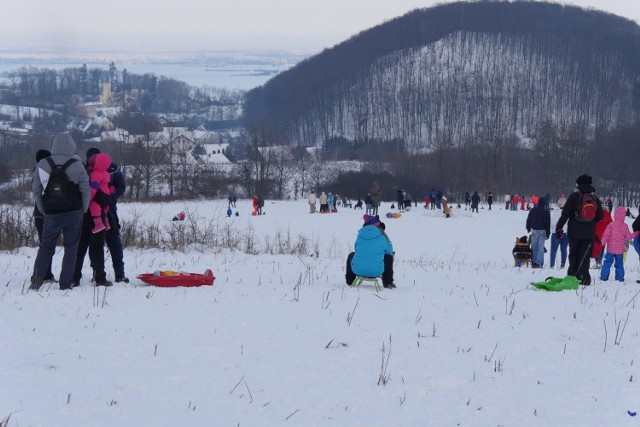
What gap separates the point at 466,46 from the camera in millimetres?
132625

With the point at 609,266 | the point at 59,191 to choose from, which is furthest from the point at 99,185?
the point at 609,266

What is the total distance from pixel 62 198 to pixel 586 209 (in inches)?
279

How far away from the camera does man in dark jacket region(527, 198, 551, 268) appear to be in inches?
545

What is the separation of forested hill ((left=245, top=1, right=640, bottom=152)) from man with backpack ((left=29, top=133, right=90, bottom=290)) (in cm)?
8014

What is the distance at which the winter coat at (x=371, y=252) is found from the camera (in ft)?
25.9

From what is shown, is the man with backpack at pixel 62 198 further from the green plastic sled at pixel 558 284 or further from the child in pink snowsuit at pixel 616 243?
the child in pink snowsuit at pixel 616 243

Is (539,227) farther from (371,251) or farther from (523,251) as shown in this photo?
(371,251)

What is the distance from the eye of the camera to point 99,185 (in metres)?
7.25

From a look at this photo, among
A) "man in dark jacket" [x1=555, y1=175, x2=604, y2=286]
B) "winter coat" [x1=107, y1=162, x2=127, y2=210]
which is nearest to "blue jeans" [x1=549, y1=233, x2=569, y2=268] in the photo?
"man in dark jacket" [x1=555, y1=175, x2=604, y2=286]

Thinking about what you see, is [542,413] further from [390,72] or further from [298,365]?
[390,72]

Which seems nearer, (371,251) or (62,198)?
(62,198)

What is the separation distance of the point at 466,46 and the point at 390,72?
20070 millimetres

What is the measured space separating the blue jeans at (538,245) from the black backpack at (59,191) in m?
10.5

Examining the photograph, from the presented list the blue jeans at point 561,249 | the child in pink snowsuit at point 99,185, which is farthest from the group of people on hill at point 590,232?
the child in pink snowsuit at point 99,185
